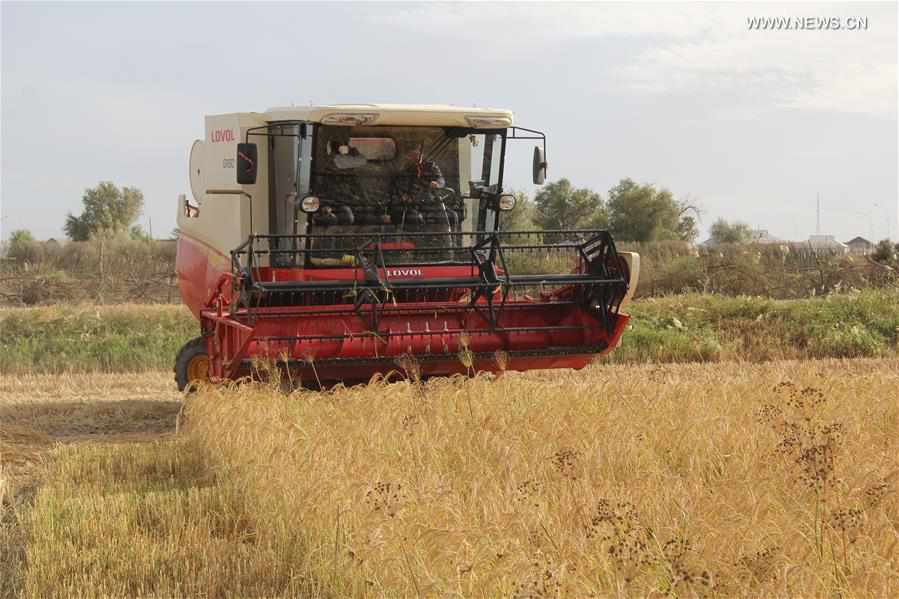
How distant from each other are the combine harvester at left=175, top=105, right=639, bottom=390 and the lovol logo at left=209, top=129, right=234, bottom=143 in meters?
0.02

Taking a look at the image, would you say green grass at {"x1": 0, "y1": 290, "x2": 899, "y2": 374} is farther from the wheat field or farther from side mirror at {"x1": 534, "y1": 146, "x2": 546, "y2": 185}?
the wheat field

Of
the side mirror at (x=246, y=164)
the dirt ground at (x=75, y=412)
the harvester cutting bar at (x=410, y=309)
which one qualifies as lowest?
the dirt ground at (x=75, y=412)

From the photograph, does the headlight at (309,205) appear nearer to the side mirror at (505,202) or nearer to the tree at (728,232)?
the side mirror at (505,202)

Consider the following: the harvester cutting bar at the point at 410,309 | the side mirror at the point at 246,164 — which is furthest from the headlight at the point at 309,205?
the side mirror at the point at 246,164

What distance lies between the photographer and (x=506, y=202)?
1016 cm

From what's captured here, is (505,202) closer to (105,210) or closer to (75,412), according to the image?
(75,412)

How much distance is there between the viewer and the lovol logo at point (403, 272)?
9188 millimetres

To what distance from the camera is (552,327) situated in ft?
29.2

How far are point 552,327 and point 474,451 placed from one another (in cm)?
327

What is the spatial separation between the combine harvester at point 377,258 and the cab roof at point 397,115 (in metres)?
0.01

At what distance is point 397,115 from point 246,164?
3.92ft

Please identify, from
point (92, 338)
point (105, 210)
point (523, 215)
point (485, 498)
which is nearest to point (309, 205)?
point (485, 498)

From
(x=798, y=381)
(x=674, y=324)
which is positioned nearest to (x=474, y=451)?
(x=798, y=381)

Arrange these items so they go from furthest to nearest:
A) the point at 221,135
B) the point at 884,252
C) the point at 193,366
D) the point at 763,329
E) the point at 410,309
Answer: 1. the point at 884,252
2. the point at 763,329
3. the point at 221,135
4. the point at 193,366
5. the point at 410,309
